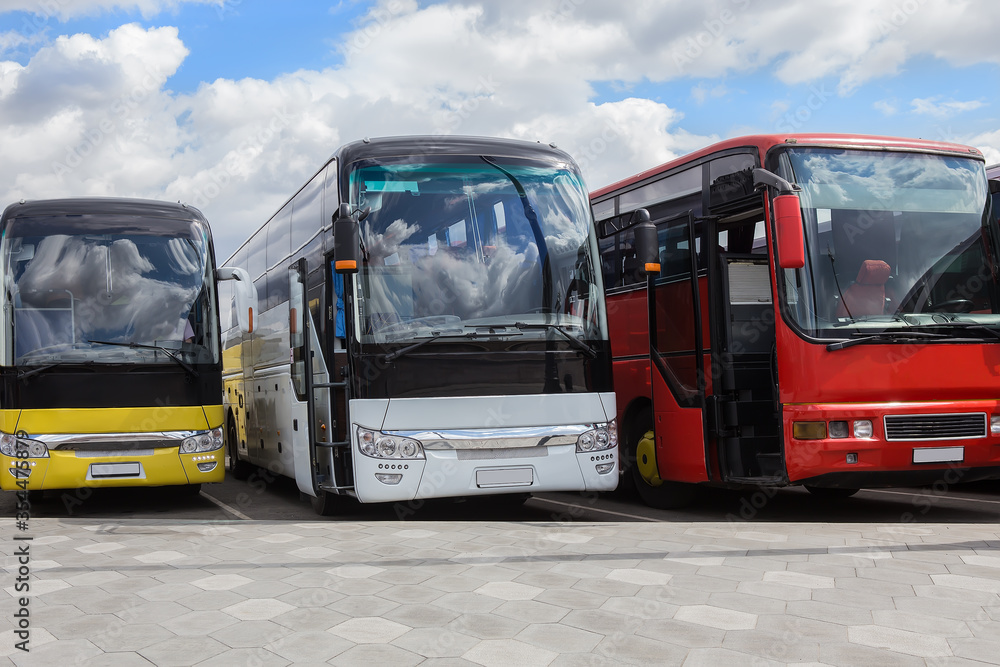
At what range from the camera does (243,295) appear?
40.3 feet

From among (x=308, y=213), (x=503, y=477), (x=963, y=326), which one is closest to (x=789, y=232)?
(x=963, y=326)

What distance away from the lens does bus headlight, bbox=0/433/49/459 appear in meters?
10.4

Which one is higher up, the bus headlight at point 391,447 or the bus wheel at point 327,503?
the bus headlight at point 391,447

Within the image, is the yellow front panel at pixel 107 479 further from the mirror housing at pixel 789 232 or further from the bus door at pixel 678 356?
the mirror housing at pixel 789 232

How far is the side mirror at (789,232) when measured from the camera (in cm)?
830

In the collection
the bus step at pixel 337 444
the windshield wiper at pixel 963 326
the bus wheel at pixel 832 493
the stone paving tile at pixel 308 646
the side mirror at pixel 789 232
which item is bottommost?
the bus wheel at pixel 832 493

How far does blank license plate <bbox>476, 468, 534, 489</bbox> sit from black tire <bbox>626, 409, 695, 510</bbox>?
2436 millimetres

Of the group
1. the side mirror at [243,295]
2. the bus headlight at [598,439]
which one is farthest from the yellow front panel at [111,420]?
the bus headlight at [598,439]

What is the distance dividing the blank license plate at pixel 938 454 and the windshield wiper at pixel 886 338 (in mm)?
959

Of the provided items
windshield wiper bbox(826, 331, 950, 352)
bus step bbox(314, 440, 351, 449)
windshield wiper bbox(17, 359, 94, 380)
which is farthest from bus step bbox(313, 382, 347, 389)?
windshield wiper bbox(826, 331, 950, 352)

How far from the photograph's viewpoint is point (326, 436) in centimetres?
930

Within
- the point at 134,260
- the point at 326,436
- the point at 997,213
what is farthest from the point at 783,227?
the point at 134,260

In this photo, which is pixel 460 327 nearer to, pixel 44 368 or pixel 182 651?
pixel 182 651

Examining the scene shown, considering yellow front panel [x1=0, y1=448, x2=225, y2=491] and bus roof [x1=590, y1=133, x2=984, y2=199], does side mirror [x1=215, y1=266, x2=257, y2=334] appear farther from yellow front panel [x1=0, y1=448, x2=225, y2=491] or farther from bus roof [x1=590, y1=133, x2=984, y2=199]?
bus roof [x1=590, y1=133, x2=984, y2=199]
